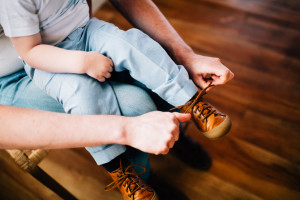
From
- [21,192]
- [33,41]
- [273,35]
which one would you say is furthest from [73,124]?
[273,35]

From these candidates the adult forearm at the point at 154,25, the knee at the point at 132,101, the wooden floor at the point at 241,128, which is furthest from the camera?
the wooden floor at the point at 241,128

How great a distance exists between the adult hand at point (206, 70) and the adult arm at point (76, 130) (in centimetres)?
23

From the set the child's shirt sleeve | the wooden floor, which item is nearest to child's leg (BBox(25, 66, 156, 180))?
the child's shirt sleeve

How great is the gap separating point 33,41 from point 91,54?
0.53 ft

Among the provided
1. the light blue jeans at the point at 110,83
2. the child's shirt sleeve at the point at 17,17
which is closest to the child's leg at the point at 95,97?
the light blue jeans at the point at 110,83

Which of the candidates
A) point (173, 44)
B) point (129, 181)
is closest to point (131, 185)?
point (129, 181)

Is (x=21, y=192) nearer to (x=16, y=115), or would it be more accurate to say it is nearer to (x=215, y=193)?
(x=16, y=115)

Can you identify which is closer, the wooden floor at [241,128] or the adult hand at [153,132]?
the adult hand at [153,132]

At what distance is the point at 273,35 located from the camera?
1583 mm

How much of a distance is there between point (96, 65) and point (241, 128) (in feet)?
2.90

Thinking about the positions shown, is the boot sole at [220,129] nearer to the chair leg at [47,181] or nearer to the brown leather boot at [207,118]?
the brown leather boot at [207,118]

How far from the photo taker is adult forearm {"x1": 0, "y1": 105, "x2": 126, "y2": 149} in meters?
0.53

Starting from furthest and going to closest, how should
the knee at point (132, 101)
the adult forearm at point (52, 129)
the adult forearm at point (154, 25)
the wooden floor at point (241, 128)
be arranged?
the wooden floor at point (241, 128), the adult forearm at point (154, 25), the knee at point (132, 101), the adult forearm at point (52, 129)

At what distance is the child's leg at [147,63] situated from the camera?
25.3 inches
